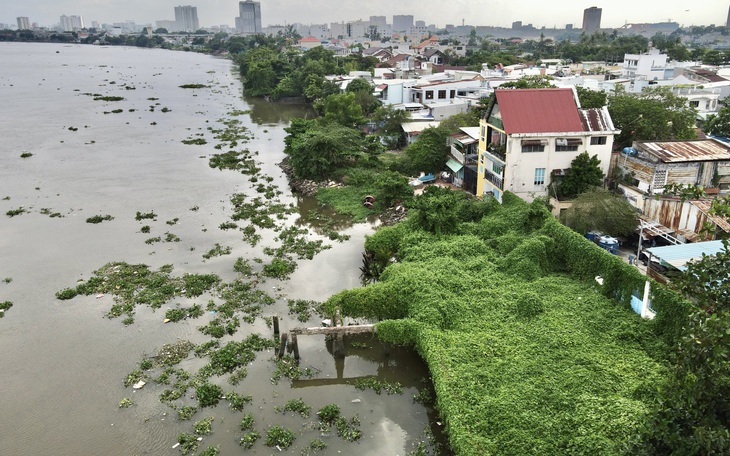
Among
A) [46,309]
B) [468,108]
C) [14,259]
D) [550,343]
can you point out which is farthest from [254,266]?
[468,108]

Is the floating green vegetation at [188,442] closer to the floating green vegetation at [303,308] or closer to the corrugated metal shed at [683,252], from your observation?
the floating green vegetation at [303,308]

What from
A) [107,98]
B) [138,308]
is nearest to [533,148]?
[138,308]

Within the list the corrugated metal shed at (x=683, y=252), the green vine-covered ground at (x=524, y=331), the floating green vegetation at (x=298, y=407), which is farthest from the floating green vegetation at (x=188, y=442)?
the corrugated metal shed at (x=683, y=252)

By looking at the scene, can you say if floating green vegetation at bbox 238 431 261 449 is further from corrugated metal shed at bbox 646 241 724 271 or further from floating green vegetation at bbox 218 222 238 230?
floating green vegetation at bbox 218 222 238 230

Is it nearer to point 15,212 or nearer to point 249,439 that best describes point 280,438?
point 249,439

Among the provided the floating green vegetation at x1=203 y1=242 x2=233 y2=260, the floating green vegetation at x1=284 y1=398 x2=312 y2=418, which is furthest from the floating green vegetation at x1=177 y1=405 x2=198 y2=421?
the floating green vegetation at x1=203 y1=242 x2=233 y2=260
